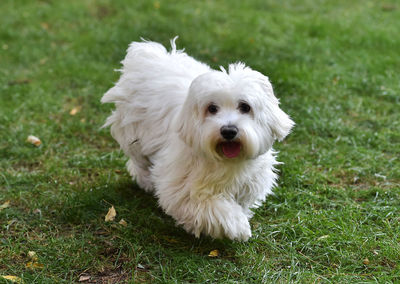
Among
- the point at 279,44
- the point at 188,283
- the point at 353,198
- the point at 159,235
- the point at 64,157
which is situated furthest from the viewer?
the point at 279,44

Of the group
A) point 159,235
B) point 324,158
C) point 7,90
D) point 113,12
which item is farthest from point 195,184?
point 113,12

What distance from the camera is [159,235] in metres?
4.04

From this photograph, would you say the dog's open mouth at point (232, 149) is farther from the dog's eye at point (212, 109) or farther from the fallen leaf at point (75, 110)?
the fallen leaf at point (75, 110)

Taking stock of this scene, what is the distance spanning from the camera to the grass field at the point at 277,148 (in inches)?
146

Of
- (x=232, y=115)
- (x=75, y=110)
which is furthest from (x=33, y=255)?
(x=75, y=110)

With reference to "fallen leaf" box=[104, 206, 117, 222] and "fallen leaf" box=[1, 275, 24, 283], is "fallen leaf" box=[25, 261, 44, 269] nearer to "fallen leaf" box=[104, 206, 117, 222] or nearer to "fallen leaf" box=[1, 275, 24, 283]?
"fallen leaf" box=[1, 275, 24, 283]

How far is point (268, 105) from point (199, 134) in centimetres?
49

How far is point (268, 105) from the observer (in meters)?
3.50

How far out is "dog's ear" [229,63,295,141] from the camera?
11.4 ft

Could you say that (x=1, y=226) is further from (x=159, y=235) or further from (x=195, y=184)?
(x=195, y=184)

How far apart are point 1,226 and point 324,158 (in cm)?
295

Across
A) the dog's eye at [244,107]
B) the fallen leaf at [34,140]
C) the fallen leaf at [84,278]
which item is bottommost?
the fallen leaf at [34,140]

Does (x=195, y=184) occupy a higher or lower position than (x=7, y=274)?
higher

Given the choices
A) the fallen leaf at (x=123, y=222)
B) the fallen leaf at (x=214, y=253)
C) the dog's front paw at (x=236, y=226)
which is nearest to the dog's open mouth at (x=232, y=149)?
the dog's front paw at (x=236, y=226)
